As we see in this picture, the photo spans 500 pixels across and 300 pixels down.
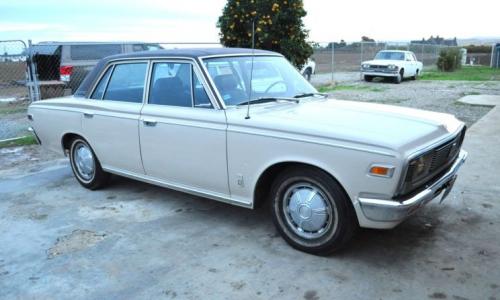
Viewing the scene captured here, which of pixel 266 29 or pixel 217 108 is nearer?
pixel 217 108

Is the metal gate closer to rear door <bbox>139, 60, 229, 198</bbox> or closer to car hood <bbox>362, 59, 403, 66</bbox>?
rear door <bbox>139, 60, 229, 198</bbox>

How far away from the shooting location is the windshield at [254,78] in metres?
4.41

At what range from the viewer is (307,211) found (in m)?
3.78

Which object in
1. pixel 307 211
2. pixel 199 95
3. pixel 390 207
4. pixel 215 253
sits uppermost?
pixel 199 95

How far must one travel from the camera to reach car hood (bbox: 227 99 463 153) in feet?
11.3

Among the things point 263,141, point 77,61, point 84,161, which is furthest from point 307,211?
point 77,61

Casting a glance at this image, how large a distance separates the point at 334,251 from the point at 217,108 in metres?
1.61

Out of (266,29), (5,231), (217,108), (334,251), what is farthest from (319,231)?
(266,29)

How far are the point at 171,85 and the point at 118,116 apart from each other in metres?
0.76

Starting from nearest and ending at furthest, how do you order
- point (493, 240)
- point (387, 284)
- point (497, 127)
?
point (387, 284), point (493, 240), point (497, 127)

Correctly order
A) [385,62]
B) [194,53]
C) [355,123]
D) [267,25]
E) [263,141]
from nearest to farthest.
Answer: [355,123] → [263,141] → [194,53] → [267,25] → [385,62]

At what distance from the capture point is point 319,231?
3.79 metres

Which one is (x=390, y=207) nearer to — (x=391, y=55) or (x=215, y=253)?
(x=215, y=253)

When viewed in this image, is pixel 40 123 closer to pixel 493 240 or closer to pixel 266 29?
pixel 493 240
